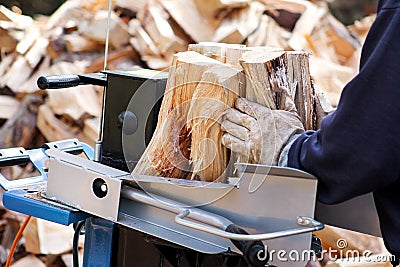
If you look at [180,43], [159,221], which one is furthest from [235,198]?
[180,43]

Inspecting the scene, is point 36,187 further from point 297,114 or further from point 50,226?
point 50,226

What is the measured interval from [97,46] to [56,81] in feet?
5.14

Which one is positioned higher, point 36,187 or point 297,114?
point 297,114

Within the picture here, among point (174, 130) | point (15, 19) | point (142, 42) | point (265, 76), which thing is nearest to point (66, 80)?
point (174, 130)

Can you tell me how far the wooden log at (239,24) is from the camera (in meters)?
2.79

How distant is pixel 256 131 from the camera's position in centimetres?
110

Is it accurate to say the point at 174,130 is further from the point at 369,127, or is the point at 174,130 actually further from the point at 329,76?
the point at 329,76

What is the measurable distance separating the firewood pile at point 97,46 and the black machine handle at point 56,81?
3.91ft

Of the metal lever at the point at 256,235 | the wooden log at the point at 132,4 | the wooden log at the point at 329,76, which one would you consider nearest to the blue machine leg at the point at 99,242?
the metal lever at the point at 256,235

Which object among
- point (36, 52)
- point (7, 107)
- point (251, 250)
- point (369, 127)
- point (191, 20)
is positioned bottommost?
point (7, 107)

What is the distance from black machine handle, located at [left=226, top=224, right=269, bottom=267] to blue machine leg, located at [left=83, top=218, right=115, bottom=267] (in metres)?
0.31

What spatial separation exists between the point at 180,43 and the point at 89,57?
1.46 ft

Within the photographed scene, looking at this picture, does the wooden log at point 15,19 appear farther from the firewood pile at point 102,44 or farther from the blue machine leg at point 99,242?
the blue machine leg at point 99,242

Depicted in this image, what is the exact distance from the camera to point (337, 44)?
3.14m
